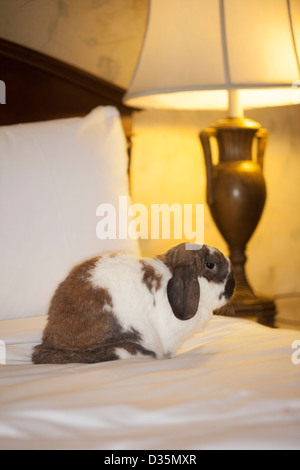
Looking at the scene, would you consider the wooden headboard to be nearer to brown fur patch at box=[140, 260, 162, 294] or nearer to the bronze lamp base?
the bronze lamp base

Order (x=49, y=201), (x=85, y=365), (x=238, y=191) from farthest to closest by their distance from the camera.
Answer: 1. (x=238, y=191)
2. (x=49, y=201)
3. (x=85, y=365)

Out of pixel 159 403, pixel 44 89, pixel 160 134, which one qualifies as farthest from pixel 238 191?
pixel 159 403

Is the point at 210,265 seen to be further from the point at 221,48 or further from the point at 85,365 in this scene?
the point at 221,48

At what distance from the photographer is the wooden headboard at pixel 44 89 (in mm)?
1535

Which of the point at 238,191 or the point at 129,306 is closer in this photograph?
the point at 129,306

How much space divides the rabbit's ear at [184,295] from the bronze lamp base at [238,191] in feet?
1.93

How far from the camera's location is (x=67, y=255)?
122cm

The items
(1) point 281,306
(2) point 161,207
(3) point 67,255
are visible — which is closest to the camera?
(3) point 67,255

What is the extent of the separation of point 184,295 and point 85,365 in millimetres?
219

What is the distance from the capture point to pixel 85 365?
34.0 inches

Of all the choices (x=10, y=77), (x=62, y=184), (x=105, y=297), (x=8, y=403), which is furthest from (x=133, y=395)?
(x=10, y=77)

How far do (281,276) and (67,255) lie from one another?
1242 mm

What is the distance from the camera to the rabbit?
0.93m
